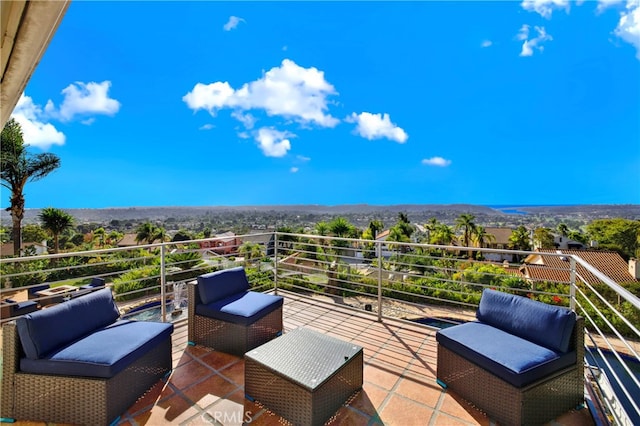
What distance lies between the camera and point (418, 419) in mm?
1865

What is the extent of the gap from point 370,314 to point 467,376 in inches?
66.6

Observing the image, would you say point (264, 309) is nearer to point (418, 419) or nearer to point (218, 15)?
point (418, 419)

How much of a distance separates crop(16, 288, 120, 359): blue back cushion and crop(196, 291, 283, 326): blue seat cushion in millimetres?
761

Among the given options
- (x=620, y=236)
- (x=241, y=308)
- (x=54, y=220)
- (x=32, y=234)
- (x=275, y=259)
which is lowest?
(x=620, y=236)

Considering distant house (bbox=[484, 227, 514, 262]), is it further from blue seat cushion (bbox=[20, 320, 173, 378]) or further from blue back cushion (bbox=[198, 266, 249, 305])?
blue seat cushion (bbox=[20, 320, 173, 378])

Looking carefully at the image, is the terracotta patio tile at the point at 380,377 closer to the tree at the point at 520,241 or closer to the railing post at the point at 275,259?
the railing post at the point at 275,259

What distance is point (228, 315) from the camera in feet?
8.51

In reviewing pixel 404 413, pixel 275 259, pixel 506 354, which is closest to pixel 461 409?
pixel 404 413

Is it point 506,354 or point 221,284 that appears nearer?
point 506,354

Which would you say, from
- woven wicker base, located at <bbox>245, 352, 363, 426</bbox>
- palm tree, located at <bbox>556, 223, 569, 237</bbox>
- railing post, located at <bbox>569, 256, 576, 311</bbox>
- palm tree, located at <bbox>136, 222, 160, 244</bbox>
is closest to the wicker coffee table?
woven wicker base, located at <bbox>245, 352, 363, 426</bbox>

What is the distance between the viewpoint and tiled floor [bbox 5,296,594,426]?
72.6 inches

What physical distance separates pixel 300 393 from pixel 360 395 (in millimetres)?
658

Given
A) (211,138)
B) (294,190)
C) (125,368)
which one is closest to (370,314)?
(125,368)

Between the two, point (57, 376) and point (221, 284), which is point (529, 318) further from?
point (57, 376)
